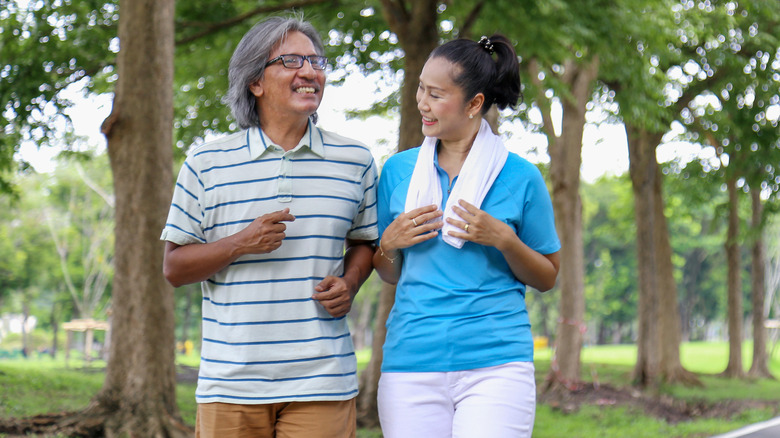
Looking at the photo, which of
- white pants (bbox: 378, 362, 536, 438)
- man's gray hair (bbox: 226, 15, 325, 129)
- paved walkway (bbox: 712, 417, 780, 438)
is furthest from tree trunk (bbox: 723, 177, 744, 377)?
man's gray hair (bbox: 226, 15, 325, 129)

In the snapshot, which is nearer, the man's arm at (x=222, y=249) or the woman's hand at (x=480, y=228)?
the man's arm at (x=222, y=249)

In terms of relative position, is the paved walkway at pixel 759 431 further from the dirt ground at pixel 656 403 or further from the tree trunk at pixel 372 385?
the tree trunk at pixel 372 385

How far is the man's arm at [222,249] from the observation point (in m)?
2.66

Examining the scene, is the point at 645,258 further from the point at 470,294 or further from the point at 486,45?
the point at 470,294

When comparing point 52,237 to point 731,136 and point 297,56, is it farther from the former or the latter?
point 297,56

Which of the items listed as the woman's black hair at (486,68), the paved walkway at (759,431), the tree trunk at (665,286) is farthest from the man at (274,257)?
the tree trunk at (665,286)

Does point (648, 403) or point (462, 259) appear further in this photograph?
point (648, 403)

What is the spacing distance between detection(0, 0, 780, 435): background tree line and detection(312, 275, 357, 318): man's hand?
279 centimetres

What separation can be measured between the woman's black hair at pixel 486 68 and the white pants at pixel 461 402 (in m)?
0.93

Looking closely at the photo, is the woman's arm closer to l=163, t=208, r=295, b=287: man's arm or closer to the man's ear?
l=163, t=208, r=295, b=287: man's arm

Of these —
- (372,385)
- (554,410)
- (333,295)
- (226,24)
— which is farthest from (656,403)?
(333,295)

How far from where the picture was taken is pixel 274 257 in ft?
9.17

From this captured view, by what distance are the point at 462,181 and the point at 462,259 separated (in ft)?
0.86

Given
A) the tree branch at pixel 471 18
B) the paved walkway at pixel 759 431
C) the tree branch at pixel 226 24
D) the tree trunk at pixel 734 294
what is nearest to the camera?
the tree branch at pixel 471 18
